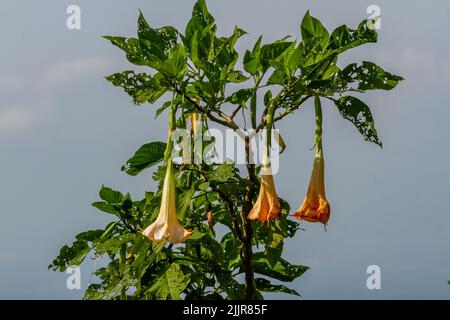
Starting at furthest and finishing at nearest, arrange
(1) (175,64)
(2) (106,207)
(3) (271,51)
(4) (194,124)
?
(2) (106,207) → (4) (194,124) → (3) (271,51) → (1) (175,64)

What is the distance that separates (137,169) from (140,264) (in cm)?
33

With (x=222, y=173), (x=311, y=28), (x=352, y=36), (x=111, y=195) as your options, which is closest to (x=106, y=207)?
(x=111, y=195)

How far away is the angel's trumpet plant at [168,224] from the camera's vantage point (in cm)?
267

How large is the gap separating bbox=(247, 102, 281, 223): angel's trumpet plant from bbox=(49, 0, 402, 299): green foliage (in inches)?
6.2

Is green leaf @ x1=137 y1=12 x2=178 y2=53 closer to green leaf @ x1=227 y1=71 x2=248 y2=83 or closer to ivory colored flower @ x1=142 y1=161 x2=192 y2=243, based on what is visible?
green leaf @ x1=227 y1=71 x2=248 y2=83

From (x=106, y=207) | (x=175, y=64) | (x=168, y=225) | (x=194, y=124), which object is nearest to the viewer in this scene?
A: (x=168, y=225)

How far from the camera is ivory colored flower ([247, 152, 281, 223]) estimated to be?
2.71 meters

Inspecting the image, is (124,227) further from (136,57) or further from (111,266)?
(136,57)

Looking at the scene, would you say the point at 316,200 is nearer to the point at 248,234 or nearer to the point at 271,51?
the point at 248,234

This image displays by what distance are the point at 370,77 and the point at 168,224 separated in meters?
0.85

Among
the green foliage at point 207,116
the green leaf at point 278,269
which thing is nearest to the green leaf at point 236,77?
the green foliage at point 207,116

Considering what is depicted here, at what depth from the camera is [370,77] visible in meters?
2.98

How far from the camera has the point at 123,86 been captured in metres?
3.00

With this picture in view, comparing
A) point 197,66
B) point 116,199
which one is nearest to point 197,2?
point 197,66
